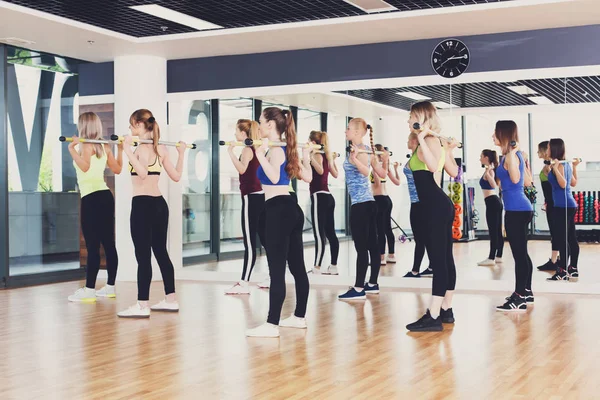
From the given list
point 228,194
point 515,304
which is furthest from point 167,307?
point 228,194

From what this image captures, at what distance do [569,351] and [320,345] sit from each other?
1421 mm

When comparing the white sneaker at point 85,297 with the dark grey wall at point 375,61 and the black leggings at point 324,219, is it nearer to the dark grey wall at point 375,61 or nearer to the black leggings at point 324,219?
the black leggings at point 324,219

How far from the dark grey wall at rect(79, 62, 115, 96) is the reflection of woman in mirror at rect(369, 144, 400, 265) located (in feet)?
10.6

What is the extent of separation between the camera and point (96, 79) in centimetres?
929

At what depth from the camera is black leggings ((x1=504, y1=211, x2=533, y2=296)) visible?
6.20m

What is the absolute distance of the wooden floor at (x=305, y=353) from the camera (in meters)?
3.76

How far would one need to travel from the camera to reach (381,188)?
25.6ft

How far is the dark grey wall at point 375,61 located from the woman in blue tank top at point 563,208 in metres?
0.82

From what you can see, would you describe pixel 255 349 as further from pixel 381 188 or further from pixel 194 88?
pixel 194 88

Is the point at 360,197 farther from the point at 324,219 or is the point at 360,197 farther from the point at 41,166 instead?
the point at 41,166

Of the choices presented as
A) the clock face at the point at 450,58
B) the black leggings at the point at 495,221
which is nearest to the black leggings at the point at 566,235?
the black leggings at the point at 495,221

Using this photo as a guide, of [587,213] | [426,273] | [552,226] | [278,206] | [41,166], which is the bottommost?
[426,273]

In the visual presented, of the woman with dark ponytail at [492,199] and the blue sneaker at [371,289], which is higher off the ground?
the woman with dark ponytail at [492,199]

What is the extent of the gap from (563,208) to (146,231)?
3.90 metres
